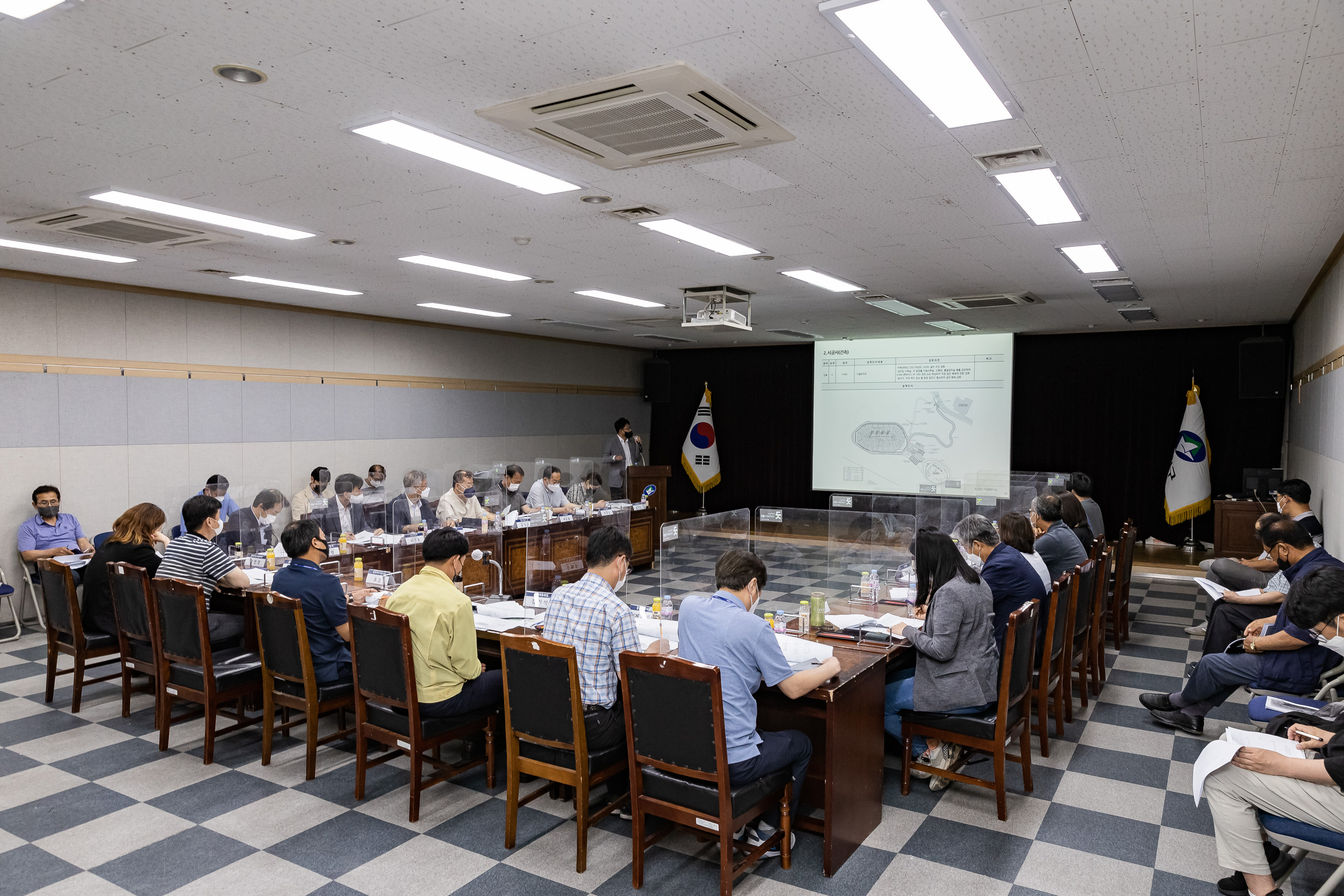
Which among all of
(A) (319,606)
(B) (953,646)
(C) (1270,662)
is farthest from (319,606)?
(C) (1270,662)

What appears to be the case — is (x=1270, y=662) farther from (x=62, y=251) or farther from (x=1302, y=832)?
(x=62, y=251)

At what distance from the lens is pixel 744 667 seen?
2943 mm

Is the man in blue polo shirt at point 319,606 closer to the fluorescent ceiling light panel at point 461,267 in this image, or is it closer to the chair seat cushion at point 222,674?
the chair seat cushion at point 222,674

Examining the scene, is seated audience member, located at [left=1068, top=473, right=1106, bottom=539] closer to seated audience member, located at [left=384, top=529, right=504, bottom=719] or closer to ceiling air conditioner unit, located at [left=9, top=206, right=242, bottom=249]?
seated audience member, located at [left=384, top=529, right=504, bottom=719]

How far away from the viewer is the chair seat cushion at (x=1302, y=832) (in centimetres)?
255

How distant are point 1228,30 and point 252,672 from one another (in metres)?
4.79

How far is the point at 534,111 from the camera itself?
2979 millimetres

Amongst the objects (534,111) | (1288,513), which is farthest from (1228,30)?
(1288,513)

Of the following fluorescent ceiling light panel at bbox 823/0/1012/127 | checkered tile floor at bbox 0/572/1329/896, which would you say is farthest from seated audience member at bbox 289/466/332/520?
fluorescent ceiling light panel at bbox 823/0/1012/127

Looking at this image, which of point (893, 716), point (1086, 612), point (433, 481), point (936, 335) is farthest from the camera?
point (936, 335)

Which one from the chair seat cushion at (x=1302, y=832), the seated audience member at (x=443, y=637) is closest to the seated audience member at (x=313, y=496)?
the seated audience member at (x=443, y=637)

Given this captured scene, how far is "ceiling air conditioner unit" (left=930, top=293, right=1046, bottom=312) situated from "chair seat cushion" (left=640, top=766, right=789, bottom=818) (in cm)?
571

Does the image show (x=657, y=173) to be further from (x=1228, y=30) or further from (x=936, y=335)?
(x=936, y=335)

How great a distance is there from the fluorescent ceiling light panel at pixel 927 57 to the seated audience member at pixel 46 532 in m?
6.95
